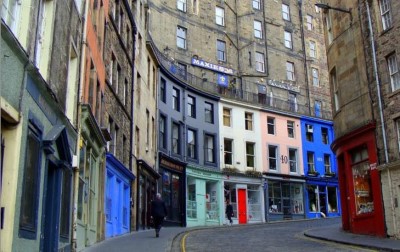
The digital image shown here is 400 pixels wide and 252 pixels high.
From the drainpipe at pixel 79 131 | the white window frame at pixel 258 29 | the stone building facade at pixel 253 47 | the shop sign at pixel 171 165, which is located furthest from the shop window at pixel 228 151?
the drainpipe at pixel 79 131

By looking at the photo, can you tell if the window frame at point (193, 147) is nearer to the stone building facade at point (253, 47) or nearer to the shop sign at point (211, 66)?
the stone building facade at point (253, 47)

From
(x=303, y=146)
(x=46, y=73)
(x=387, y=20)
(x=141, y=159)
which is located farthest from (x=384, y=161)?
(x=303, y=146)

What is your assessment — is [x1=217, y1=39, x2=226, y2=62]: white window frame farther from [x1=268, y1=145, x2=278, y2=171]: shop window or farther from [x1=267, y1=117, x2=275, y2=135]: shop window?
[x1=268, y1=145, x2=278, y2=171]: shop window

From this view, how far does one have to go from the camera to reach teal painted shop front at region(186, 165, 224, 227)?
32.0 metres

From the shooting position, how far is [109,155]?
711 inches

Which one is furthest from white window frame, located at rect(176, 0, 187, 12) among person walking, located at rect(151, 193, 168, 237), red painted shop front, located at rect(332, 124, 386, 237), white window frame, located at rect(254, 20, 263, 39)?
person walking, located at rect(151, 193, 168, 237)

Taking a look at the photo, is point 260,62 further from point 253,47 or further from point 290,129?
point 290,129

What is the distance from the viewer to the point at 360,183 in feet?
66.5

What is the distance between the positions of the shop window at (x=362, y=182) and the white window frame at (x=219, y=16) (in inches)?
860

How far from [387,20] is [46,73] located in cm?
1380

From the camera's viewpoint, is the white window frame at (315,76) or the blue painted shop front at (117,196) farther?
the white window frame at (315,76)

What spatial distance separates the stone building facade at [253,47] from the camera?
36.3 meters

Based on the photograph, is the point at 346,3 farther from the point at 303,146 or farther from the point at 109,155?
the point at 303,146

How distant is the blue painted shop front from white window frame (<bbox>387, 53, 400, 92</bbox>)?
10605 millimetres
